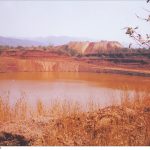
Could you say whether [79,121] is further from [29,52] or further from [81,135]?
[29,52]

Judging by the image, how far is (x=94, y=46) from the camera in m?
15.7

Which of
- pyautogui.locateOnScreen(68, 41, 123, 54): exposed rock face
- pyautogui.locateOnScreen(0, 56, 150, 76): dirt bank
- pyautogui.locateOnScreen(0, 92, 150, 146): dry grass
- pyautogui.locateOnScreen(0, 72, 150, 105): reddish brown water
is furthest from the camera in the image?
pyautogui.locateOnScreen(68, 41, 123, 54): exposed rock face

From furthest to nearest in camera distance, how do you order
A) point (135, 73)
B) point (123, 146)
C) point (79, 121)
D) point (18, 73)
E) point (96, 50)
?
point (96, 50) < point (135, 73) < point (18, 73) < point (79, 121) < point (123, 146)

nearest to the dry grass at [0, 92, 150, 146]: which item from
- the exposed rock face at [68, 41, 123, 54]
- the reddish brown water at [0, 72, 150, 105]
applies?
the reddish brown water at [0, 72, 150, 105]

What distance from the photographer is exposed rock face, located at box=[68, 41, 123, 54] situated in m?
15.5

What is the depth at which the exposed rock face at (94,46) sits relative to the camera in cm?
1548

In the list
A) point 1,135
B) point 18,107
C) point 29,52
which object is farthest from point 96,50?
point 1,135

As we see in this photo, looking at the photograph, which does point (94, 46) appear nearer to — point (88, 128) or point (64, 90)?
point (64, 90)

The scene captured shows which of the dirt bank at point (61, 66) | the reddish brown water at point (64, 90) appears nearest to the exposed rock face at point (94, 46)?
the dirt bank at point (61, 66)

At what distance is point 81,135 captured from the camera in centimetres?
251

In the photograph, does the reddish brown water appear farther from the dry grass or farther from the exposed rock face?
the exposed rock face

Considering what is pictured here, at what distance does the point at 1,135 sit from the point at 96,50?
13.1 meters

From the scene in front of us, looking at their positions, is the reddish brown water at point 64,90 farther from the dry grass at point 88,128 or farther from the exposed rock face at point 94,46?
the exposed rock face at point 94,46

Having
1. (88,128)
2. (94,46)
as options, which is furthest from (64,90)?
(94,46)
